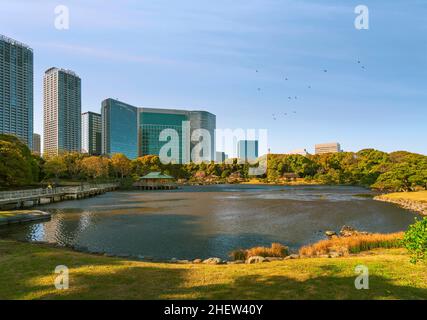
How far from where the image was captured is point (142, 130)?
18062cm

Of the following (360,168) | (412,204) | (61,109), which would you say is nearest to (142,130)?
(61,109)

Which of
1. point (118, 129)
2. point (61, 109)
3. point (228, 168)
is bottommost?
point (228, 168)

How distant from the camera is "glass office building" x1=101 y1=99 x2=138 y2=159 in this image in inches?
6284

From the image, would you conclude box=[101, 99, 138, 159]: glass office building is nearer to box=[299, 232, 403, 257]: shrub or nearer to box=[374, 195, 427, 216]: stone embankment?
box=[374, 195, 427, 216]: stone embankment

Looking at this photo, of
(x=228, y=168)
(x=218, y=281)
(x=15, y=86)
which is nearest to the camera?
(x=218, y=281)

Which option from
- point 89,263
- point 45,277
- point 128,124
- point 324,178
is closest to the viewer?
point 45,277

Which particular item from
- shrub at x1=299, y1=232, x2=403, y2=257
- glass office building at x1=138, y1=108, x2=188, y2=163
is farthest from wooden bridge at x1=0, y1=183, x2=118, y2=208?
glass office building at x1=138, y1=108, x2=188, y2=163

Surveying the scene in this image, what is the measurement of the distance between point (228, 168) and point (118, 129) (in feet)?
237

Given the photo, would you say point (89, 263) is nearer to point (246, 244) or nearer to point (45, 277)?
point (45, 277)

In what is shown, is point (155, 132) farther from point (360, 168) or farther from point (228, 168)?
point (360, 168)

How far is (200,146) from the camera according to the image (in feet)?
643
